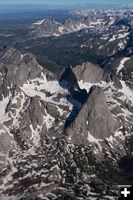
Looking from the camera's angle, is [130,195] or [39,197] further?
[39,197]

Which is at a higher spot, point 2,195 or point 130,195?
point 130,195

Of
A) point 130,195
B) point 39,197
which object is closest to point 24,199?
point 39,197

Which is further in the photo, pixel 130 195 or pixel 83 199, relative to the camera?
pixel 83 199

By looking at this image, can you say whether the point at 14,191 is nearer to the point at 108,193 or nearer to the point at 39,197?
the point at 39,197

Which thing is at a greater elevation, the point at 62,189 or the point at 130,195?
the point at 130,195

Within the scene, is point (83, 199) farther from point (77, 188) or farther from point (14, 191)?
point (14, 191)

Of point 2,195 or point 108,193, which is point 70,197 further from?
point 2,195

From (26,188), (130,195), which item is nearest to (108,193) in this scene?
(26,188)
